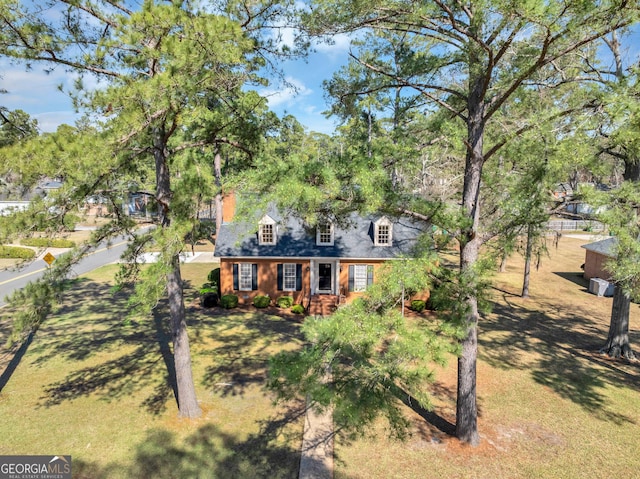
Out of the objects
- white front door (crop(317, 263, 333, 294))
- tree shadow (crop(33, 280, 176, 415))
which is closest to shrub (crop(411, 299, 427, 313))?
white front door (crop(317, 263, 333, 294))

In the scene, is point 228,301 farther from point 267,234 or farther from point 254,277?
point 267,234

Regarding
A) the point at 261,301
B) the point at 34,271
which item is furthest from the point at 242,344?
the point at 34,271

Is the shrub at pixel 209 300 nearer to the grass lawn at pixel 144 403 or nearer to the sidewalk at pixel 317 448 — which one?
the grass lawn at pixel 144 403

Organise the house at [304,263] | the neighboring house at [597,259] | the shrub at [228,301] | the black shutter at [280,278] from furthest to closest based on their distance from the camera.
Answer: the neighboring house at [597,259] < the black shutter at [280,278] < the house at [304,263] < the shrub at [228,301]

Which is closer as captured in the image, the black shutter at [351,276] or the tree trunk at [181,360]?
the tree trunk at [181,360]

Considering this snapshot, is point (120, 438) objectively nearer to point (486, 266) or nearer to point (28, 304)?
point (28, 304)

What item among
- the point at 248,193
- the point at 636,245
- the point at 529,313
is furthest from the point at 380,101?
the point at 529,313

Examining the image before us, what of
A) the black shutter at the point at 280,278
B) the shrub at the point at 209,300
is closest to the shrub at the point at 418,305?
the black shutter at the point at 280,278
